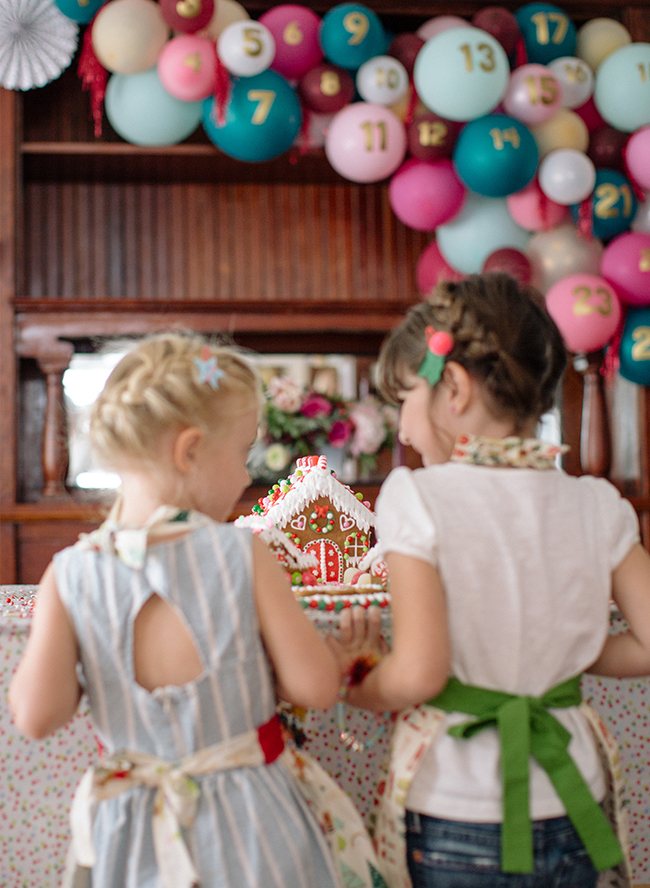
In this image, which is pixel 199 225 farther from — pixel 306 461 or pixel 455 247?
pixel 306 461

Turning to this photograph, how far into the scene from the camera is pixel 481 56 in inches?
100

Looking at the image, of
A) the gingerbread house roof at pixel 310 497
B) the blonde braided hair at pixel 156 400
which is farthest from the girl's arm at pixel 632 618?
the gingerbread house roof at pixel 310 497

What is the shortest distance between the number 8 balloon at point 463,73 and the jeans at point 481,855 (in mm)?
2259

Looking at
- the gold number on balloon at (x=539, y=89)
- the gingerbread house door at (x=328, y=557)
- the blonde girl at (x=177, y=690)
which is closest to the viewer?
the blonde girl at (x=177, y=690)

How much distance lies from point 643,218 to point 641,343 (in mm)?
417

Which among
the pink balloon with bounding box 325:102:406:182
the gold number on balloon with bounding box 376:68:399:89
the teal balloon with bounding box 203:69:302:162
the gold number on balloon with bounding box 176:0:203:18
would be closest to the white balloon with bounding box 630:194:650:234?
the pink balloon with bounding box 325:102:406:182

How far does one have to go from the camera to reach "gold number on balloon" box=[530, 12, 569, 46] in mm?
2812

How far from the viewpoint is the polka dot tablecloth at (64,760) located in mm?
889

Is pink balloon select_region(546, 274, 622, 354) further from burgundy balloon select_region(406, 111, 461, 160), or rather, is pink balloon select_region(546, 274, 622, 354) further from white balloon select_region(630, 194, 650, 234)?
burgundy balloon select_region(406, 111, 461, 160)

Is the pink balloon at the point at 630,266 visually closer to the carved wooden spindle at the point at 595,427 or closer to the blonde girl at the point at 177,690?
the carved wooden spindle at the point at 595,427

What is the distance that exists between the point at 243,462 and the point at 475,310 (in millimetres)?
300

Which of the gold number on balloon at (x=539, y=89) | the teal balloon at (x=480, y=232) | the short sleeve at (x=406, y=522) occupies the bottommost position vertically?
the short sleeve at (x=406, y=522)

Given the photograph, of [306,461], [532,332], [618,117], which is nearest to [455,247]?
[618,117]

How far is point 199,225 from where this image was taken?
334 cm
